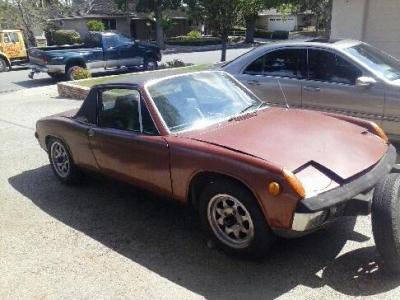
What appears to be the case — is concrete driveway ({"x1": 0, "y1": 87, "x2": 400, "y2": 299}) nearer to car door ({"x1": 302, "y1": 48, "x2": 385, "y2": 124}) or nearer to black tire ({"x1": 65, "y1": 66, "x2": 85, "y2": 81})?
car door ({"x1": 302, "y1": 48, "x2": 385, "y2": 124})

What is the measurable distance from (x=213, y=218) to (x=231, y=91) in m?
1.51

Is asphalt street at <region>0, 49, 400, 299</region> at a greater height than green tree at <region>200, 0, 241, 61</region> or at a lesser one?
lesser

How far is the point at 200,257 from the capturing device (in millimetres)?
3789

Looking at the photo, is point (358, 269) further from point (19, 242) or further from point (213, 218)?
point (19, 242)

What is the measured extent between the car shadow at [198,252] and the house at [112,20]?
3534 cm

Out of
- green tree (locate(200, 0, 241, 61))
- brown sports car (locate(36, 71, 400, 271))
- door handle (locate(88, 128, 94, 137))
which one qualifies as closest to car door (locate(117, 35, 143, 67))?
green tree (locate(200, 0, 241, 61))

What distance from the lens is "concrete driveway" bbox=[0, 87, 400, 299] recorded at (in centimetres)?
333

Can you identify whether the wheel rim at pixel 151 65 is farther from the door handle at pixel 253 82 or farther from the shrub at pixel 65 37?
the shrub at pixel 65 37

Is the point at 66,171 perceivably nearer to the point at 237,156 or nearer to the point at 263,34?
the point at 237,156

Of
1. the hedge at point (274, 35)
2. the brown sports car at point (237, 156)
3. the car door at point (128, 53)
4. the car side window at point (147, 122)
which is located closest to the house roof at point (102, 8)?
the hedge at point (274, 35)

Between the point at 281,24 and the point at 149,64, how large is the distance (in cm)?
4511

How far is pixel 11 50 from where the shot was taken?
21594 millimetres

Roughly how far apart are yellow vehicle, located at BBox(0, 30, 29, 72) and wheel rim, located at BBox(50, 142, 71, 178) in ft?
57.4

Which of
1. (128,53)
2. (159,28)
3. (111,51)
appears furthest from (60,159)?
(159,28)
